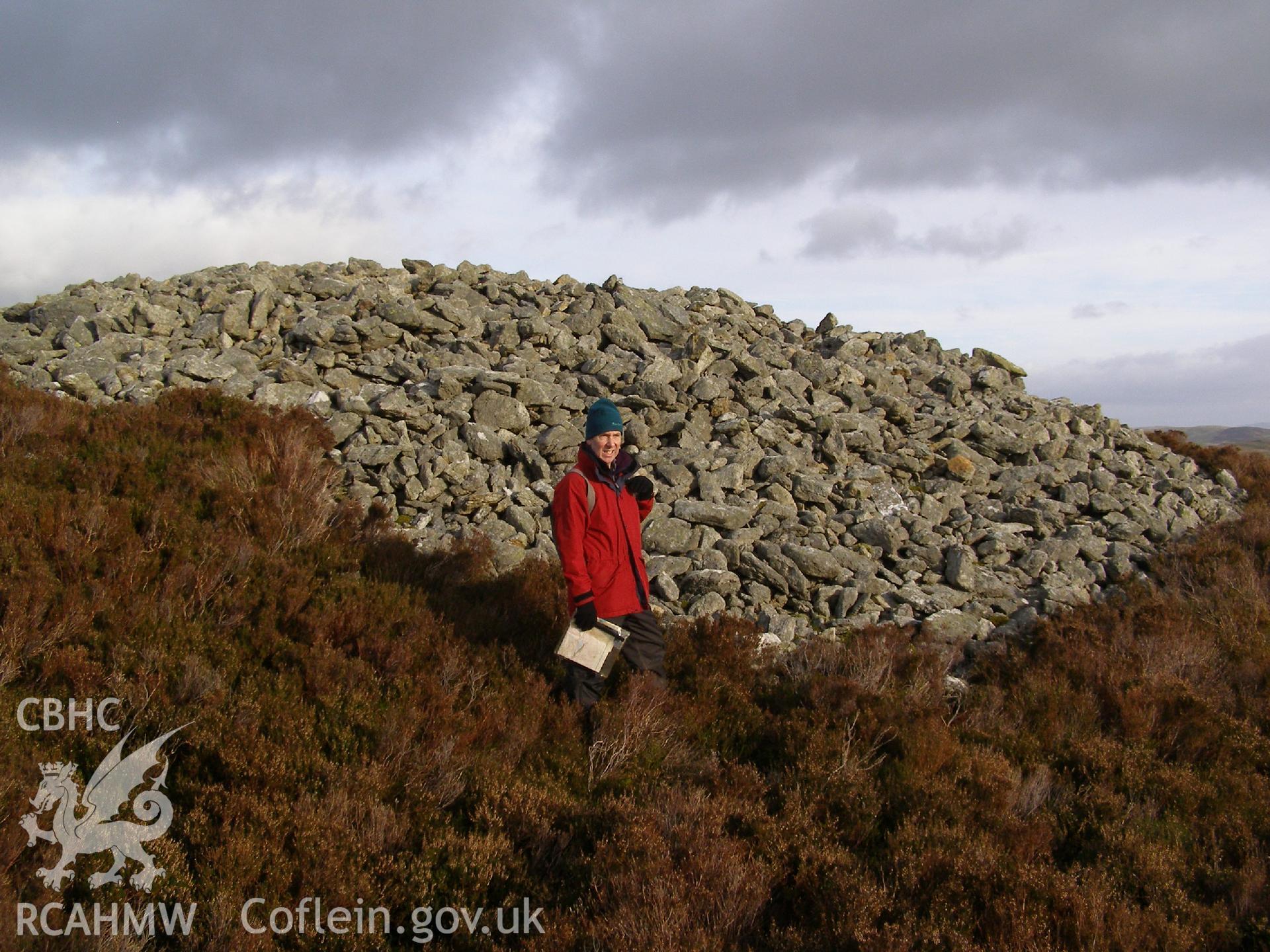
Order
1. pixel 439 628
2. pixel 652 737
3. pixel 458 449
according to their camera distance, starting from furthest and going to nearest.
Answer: pixel 458 449 → pixel 439 628 → pixel 652 737

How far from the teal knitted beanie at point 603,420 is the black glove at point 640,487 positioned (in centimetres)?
45

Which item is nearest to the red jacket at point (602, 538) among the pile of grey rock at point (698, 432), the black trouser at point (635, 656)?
the black trouser at point (635, 656)

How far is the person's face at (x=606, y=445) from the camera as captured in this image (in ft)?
18.3

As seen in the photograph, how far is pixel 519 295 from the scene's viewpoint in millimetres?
16688

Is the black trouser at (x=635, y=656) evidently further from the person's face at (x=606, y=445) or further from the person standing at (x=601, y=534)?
the person's face at (x=606, y=445)

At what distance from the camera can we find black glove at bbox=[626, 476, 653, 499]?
5.86 m

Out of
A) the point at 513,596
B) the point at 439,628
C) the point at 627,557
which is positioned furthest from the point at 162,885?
the point at 513,596

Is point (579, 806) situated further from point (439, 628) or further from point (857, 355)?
point (857, 355)

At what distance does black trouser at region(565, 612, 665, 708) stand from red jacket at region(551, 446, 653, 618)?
0.16 meters

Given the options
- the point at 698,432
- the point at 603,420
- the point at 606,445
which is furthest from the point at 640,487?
the point at 698,432

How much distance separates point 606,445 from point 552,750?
2.13 m

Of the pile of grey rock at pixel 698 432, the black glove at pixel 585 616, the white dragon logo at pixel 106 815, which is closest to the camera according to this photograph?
the white dragon logo at pixel 106 815

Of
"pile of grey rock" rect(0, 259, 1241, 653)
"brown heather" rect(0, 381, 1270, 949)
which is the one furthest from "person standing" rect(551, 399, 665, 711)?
"pile of grey rock" rect(0, 259, 1241, 653)

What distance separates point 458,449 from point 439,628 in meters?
4.30
